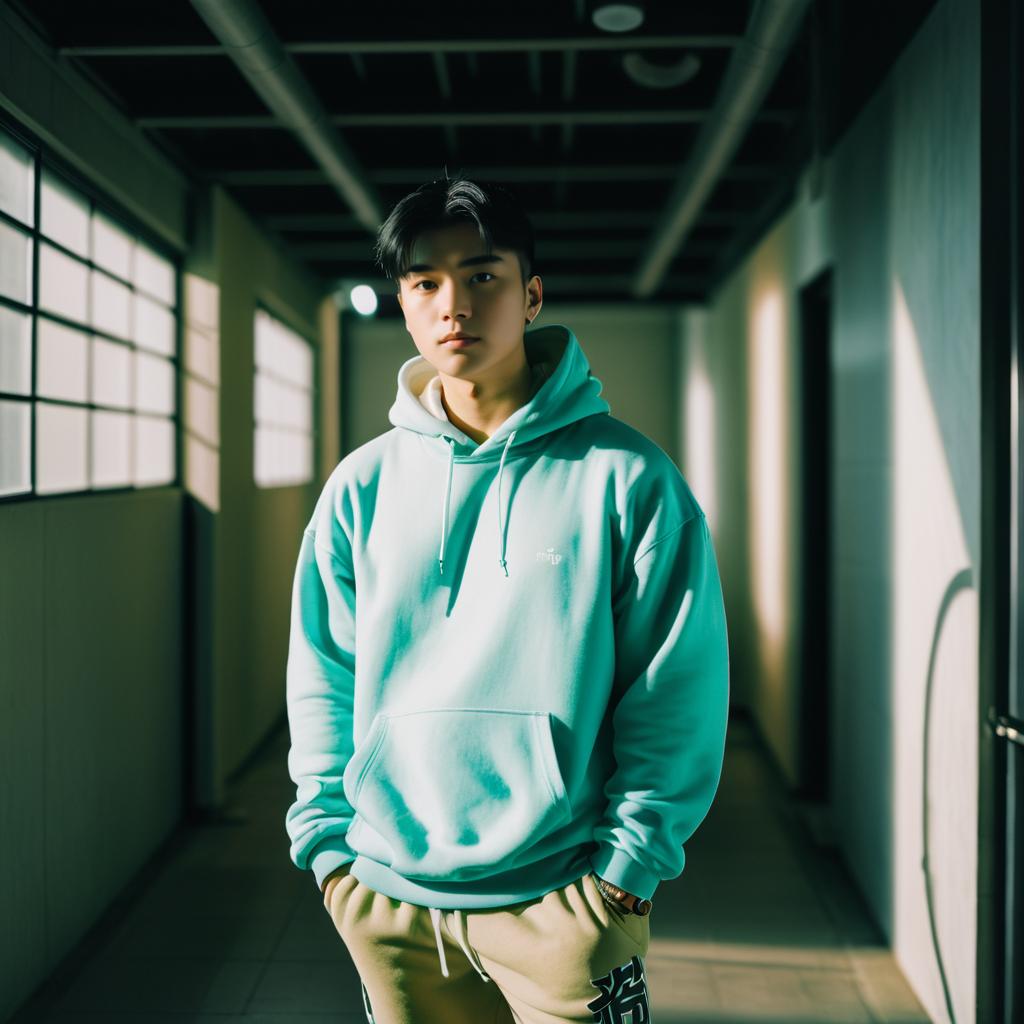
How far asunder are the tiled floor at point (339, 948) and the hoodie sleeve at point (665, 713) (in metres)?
1.57

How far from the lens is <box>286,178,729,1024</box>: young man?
1.26 m

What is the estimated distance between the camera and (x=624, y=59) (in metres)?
3.25

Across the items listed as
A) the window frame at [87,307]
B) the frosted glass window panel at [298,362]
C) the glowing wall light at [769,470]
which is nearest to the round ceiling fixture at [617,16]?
the window frame at [87,307]

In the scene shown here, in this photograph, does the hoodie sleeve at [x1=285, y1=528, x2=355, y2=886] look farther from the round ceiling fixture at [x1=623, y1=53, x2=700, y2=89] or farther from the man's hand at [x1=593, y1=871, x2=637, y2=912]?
the round ceiling fixture at [x1=623, y1=53, x2=700, y2=89]

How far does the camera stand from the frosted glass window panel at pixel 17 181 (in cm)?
259

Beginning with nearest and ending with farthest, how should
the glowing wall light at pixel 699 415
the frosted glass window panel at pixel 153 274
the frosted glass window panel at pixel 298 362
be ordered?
the frosted glass window panel at pixel 153 274 < the frosted glass window panel at pixel 298 362 < the glowing wall light at pixel 699 415

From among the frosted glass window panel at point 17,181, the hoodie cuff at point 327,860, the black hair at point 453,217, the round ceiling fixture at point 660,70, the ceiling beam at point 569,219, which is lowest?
the hoodie cuff at point 327,860

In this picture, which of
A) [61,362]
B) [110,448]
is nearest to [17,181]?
[61,362]

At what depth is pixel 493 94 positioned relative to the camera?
138 inches

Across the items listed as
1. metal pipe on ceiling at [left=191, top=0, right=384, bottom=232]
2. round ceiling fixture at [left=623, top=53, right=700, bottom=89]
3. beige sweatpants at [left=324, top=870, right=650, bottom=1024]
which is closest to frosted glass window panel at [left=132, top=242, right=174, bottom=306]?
metal pipe on ceiling at [left=191, top=0, right=384, bottom=232]

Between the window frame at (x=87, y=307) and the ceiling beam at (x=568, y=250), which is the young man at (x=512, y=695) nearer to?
the window frame at (x=87, y=307)

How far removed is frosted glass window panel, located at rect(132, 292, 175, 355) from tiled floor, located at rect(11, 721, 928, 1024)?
184 centimetres

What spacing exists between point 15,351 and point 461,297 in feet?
5.96

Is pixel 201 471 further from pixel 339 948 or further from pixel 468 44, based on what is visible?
pixel 468 44
